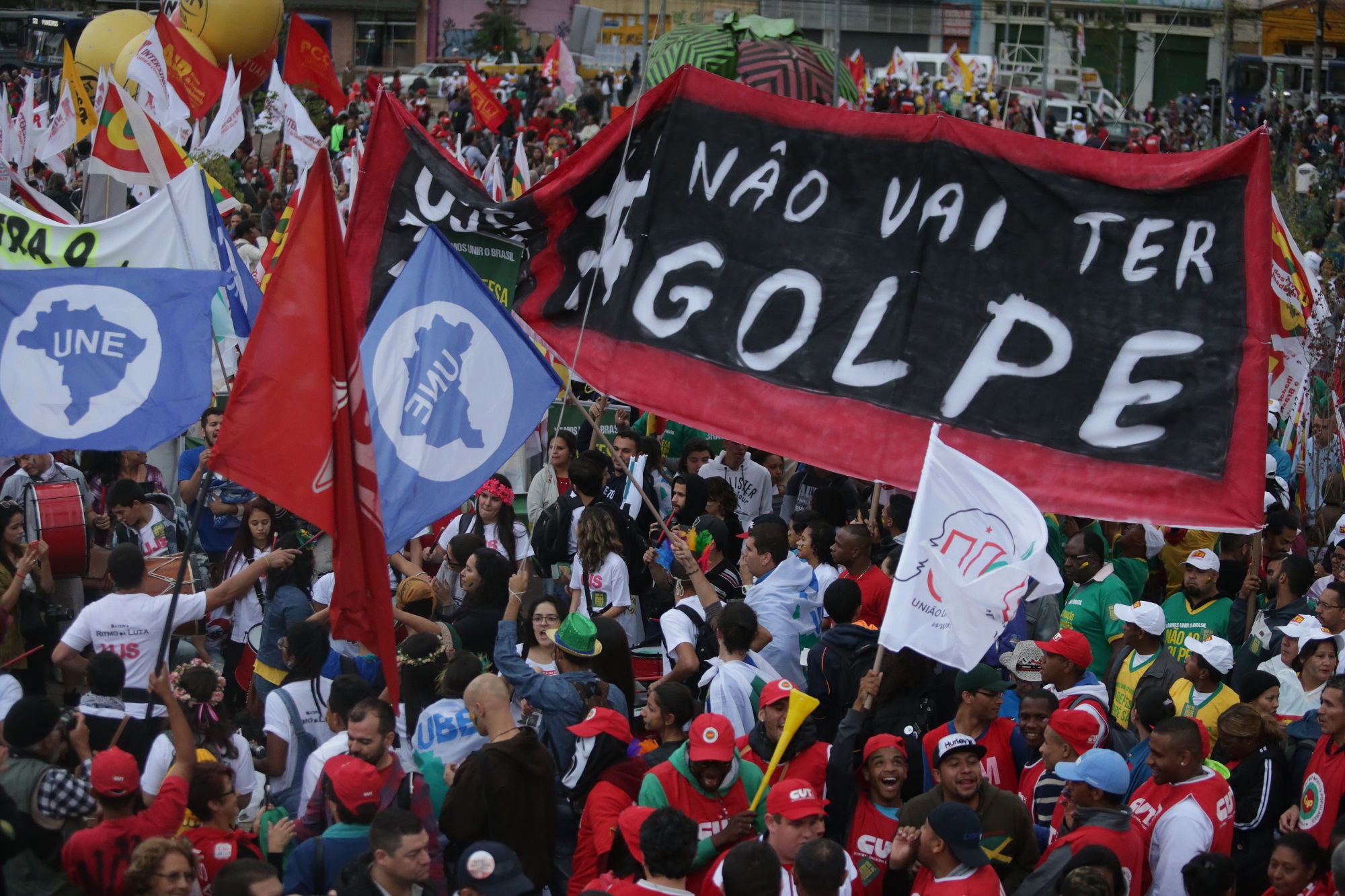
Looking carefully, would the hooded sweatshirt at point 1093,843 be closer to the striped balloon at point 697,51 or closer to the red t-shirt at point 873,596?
the red t-shirt at point 873,596

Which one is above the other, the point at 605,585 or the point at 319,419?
the point at 319,419

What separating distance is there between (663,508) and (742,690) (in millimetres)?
3807

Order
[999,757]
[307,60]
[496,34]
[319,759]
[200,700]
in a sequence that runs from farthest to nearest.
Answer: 1. [496,34]
2. [307,60]
3. [999,757]
4. [200,700]
5. [319,759]

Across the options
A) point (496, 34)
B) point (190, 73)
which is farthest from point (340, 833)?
point (496, 34)

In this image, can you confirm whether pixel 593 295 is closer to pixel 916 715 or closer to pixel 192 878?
pixel 916 715

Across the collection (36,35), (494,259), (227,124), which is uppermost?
(36,35)

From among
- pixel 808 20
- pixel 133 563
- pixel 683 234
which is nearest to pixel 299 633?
pixel 133 563

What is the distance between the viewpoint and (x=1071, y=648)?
667 centimetres

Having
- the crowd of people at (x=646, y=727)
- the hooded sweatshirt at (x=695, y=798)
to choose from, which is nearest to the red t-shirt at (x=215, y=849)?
the crowd of people at (x=646, y=727)

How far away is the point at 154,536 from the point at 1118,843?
17.8 ft

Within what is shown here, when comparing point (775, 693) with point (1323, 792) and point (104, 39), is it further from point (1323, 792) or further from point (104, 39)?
point (104, 39)

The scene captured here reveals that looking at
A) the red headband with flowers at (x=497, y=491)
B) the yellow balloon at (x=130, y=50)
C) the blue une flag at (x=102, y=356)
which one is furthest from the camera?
the yellow balloon at (x=130, y=50)

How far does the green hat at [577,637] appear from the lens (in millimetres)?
6285

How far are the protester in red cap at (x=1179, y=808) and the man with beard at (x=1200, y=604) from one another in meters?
2.24
